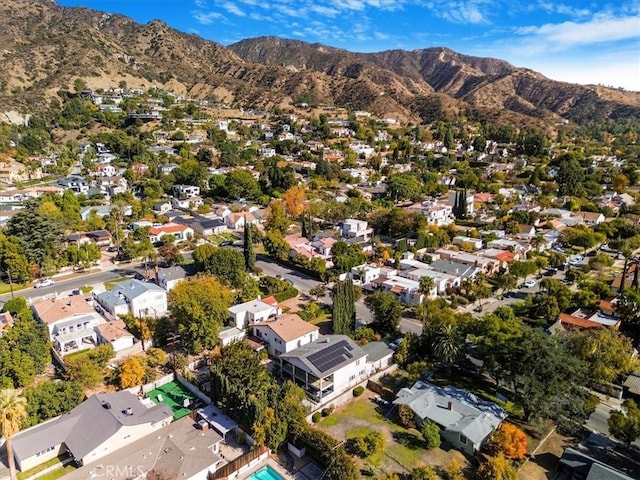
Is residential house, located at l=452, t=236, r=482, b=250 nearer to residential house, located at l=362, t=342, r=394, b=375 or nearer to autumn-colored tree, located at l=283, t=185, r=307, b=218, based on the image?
autumn-colored tree, located at l=283, t=185, r=307, b=218

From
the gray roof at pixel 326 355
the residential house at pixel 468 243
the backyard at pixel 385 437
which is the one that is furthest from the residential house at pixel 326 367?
the residential house at pixel 468 243

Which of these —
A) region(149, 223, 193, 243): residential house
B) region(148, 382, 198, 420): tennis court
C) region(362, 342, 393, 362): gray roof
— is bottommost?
region(148, 382, 198, 420): tennis court

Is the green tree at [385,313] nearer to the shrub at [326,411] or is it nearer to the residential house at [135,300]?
the shrub at [326,411]

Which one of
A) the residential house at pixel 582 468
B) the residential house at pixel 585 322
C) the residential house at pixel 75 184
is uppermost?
the residential house at pixel 75 184

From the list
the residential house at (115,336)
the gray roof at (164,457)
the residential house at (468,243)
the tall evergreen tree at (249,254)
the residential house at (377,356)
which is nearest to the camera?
the gray roof at (164,457)

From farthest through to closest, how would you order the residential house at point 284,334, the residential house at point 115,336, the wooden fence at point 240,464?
the residential house at point 115,336 → the residential house at point 284,334 → the wooden fence at point 240,464

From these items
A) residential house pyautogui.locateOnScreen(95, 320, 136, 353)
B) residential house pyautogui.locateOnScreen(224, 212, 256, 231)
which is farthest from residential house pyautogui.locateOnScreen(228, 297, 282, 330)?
residential house pyautogui.locateOnScreen(224, 212, 256, 231)

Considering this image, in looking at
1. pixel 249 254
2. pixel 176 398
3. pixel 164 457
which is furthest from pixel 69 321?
pixel 164 457

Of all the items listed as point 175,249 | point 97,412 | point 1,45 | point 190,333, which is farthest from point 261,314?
point 1,45
